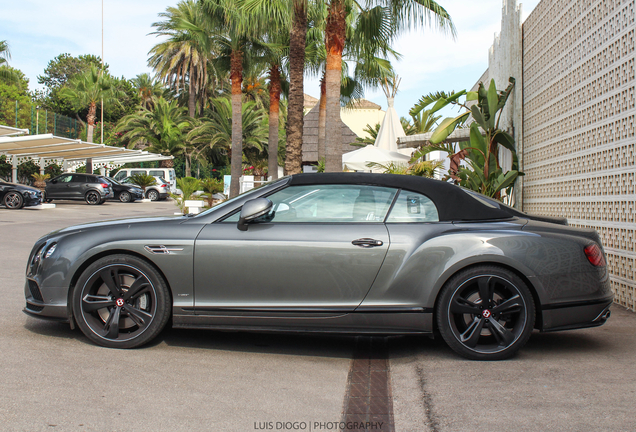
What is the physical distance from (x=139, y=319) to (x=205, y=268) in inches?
25.5

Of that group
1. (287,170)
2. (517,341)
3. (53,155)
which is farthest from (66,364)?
(53,155)

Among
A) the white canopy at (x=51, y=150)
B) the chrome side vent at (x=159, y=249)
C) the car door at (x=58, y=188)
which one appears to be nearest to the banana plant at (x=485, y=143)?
the chrome side vent at (x=159, y=249)

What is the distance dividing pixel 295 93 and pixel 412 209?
13616mm

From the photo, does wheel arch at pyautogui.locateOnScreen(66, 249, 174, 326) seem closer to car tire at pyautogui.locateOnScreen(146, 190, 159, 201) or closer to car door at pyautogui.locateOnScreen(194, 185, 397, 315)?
car door at pyautogui.locateOnScreen(194, 185, 397, 315)

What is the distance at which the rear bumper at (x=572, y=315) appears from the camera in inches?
170

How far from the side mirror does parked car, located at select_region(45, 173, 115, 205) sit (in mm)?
28042

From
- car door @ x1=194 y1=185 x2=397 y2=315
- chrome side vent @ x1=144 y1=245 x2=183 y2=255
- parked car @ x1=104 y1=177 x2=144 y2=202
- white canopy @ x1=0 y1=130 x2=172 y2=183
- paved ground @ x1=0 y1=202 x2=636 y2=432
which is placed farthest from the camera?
parked car @ x1=104 y1=177 x2=144 y2=202

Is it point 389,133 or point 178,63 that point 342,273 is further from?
point 178,63

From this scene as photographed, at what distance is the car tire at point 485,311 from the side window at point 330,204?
0.77m

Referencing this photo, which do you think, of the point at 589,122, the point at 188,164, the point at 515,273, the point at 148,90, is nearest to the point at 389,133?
the point at 589,122

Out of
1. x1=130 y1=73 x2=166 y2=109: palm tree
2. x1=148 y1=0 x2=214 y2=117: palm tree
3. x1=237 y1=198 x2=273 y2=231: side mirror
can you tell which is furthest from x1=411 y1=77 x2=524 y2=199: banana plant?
x1=130 y1=73 x2=166 y2=109: palm tree

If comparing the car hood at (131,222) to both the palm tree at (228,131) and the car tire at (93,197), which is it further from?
the palm tree at (228,131)

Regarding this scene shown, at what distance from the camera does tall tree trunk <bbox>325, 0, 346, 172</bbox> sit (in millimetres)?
13633

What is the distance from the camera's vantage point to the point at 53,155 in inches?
1446
